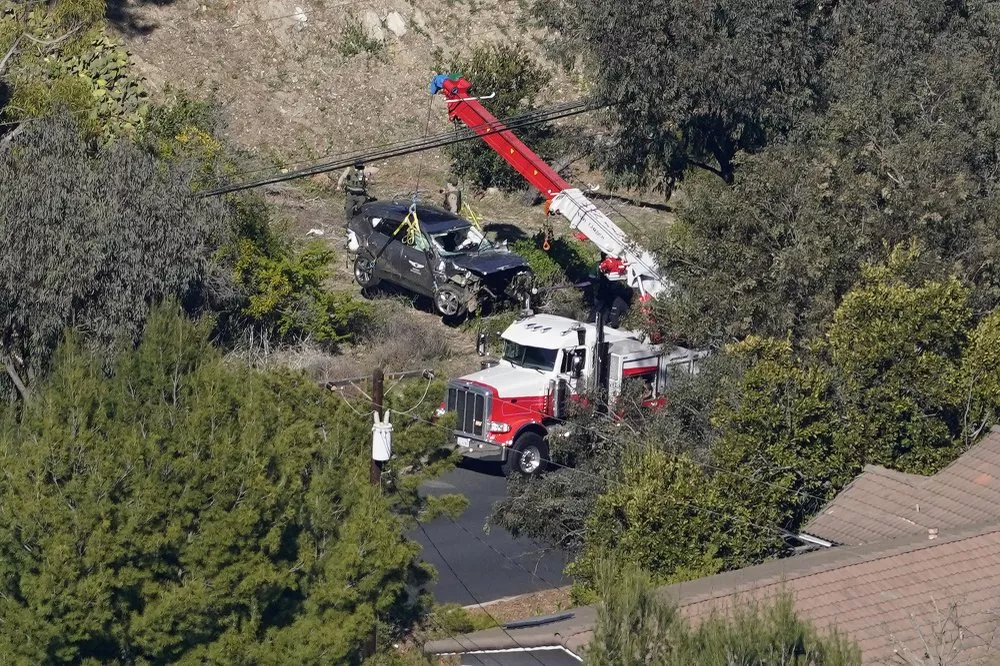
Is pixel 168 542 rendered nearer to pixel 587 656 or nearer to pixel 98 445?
pixel 98 445

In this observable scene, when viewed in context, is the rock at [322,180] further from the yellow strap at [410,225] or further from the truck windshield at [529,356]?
the truck windshield at [529,356]

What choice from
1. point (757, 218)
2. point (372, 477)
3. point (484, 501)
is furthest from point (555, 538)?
point (757, 218)

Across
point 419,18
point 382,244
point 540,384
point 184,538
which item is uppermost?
point 419,18

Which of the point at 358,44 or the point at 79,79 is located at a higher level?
the point at 358,44

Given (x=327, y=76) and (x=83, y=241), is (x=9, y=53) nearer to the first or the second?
(x=83, y=241)

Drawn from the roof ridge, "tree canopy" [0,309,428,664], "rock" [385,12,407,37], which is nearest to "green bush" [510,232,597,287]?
"rock" [385,12,407,37]

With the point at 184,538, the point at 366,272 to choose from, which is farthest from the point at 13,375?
the point at 366,272

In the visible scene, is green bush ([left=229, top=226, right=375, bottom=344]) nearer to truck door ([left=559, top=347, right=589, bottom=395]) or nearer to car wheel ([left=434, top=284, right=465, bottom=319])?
car wheel ([left=434, top=284, right=465, bottom=319])
